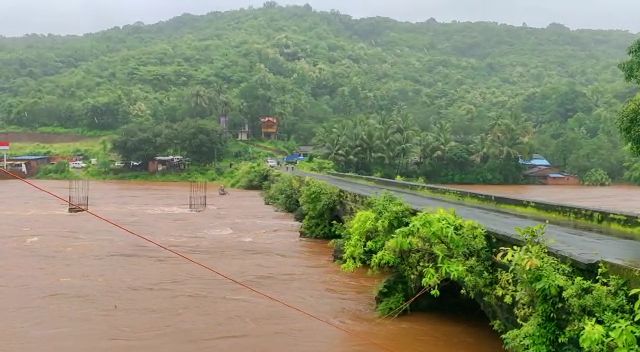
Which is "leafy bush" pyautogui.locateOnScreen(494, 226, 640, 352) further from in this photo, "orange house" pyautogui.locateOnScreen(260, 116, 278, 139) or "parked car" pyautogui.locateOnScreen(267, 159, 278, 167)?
"orange house" pyautogui.locateOnScreen(260, 116, 278, 139)

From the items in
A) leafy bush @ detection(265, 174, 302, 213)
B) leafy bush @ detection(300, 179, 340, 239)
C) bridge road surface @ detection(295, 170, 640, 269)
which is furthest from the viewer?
leafy bush @ detection(265, 174, 302, 213)

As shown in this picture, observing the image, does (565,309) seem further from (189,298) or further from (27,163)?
(27,163)

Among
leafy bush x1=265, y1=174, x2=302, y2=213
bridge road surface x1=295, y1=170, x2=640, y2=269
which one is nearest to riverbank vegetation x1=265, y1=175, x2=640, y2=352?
bridge road surface x1=295, y1=170, x2=640, y2=269

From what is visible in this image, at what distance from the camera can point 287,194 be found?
3303cm

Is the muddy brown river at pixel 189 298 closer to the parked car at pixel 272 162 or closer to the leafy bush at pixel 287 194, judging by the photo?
the leafy bush at pixel 287 194

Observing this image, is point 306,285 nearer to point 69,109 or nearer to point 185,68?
point 69,109

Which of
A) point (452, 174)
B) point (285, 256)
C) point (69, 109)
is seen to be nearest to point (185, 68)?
point (69, 109)

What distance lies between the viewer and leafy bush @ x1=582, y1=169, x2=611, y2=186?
2422 inches

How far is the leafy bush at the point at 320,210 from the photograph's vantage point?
66.8ft

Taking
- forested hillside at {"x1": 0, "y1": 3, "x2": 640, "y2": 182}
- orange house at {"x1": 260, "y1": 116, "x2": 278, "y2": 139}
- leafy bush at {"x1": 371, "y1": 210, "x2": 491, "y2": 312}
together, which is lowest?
leafy bush at {"x1": 371, "y1": 210, "x2": 491, "y2": 312}

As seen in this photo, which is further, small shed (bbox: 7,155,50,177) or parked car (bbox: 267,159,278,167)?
small shed (bbox: 7,155,50,177)

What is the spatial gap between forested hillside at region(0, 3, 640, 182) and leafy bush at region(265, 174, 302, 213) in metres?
18.3

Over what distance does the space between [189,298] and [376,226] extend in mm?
4409

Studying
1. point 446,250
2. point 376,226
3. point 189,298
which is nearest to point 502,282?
point 446,250
